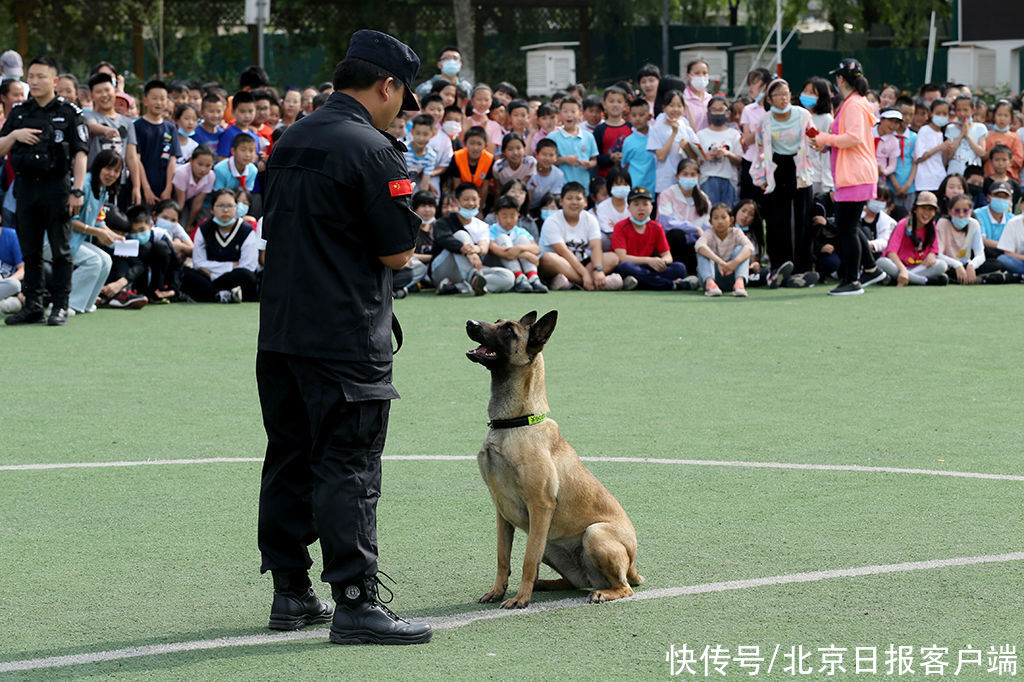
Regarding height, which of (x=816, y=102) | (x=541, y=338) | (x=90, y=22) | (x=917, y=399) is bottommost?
(x=917, y=399)

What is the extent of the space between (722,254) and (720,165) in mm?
1559

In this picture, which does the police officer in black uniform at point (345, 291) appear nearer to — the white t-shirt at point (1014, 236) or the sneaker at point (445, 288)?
the sneaker at point (445, 288)

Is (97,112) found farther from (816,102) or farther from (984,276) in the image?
(984,276)

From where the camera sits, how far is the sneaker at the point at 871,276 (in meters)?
15.0

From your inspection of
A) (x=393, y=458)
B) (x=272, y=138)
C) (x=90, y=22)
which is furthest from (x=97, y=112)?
(x=90, y=22)

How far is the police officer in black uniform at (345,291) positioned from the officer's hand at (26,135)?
770 centimetres

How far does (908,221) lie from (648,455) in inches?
357

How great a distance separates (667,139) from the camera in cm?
1554

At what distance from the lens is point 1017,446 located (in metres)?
7.15

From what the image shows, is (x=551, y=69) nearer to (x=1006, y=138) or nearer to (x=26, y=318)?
(x=1006, y=138)

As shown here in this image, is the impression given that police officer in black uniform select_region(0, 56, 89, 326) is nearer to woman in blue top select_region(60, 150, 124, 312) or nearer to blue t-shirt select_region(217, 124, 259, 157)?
woman in blue top select_region(60, 150, 124, 312)

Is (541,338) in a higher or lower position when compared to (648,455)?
higher

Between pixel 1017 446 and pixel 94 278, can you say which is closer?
pixel 1017 446

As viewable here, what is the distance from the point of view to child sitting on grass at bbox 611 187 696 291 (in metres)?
14.9
